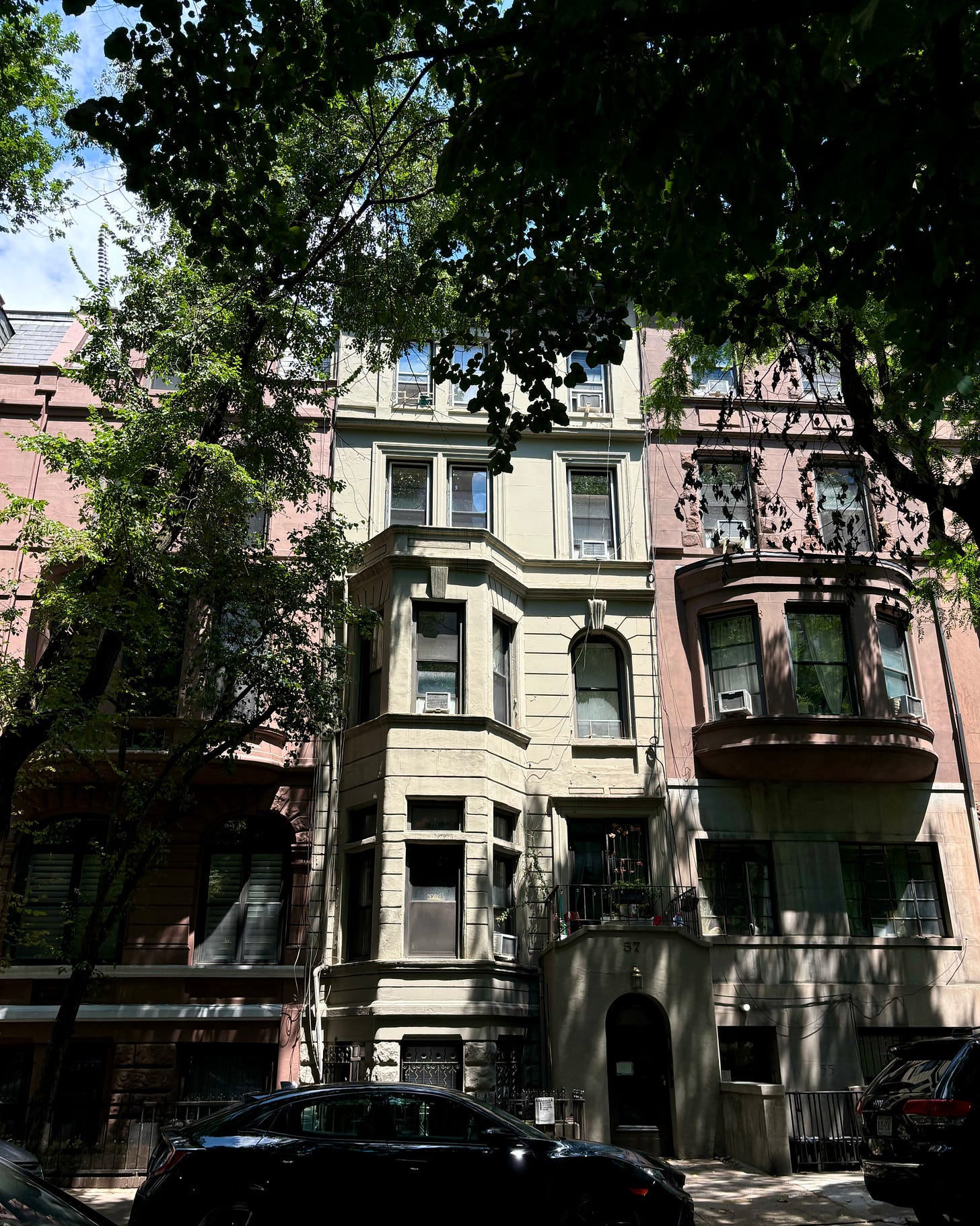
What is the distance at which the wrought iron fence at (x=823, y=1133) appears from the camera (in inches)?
558

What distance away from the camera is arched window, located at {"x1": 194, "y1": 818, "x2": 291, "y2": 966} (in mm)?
17906

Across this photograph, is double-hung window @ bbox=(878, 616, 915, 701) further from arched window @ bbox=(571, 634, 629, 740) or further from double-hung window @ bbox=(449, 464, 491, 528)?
double-hung window @ bbox=(449, 464, 491, 528)

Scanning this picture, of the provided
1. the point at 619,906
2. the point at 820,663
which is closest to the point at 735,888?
the point at 619,906

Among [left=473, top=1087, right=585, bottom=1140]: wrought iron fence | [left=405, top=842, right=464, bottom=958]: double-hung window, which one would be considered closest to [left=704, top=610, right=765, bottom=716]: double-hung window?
[left=405, top=842, right=464, bottom=958]: double-hung window

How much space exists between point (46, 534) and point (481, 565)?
814cm

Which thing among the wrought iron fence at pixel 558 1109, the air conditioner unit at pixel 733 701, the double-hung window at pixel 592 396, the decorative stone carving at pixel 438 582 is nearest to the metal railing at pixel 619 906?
the wrought iron fence at pixel 558 1109

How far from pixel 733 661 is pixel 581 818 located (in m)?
4.41

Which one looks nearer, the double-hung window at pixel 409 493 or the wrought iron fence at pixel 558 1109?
the wrought iron fence at pixel 558 1109

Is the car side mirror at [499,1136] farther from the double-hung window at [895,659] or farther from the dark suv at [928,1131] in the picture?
the double-hung window at [895,659]

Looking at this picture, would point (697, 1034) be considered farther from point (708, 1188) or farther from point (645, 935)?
point (708, 1188)

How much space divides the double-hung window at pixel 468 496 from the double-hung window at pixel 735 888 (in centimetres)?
800

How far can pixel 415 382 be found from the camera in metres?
22.3

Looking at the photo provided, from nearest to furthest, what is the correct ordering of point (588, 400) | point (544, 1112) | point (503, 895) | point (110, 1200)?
point (110, 1200) → point (544, 1112) → point (503, 895) → point (588, 400)

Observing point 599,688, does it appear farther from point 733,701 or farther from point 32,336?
point 32,336
